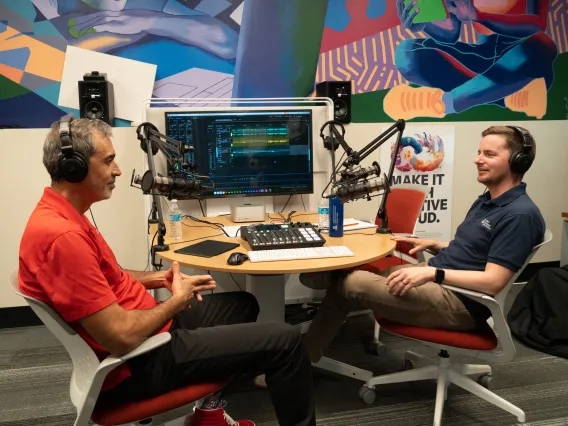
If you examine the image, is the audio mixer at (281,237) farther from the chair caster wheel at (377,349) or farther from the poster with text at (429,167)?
the poster with text at (429,167)

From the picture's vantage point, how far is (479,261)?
6.19 ft

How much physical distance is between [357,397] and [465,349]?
2.13ft

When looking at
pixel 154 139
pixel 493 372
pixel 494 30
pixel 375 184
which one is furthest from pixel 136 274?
pixel 494 30

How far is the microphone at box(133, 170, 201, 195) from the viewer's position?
75.8 inches

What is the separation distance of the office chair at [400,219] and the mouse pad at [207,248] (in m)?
0.90

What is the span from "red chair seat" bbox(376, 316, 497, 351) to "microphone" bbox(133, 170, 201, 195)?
1.06 metres

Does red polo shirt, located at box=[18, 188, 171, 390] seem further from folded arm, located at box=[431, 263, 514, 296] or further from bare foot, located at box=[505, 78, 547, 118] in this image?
bare foot, located at box=[505, 78, 547, 118]

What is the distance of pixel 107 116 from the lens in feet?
9.32

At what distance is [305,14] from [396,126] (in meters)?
1.33

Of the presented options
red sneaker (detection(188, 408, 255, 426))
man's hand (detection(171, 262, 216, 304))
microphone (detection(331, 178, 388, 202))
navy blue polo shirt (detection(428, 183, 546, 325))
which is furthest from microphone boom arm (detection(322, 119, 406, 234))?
red sneaker (detection(188, 408, 255, 426))

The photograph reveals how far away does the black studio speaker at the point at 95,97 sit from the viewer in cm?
281

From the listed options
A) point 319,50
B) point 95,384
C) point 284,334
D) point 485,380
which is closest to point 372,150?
point 284,334

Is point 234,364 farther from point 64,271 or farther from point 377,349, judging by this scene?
point 377,349

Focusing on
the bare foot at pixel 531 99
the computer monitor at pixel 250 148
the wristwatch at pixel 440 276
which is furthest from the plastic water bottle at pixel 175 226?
the bare foot at pixel 531 99
